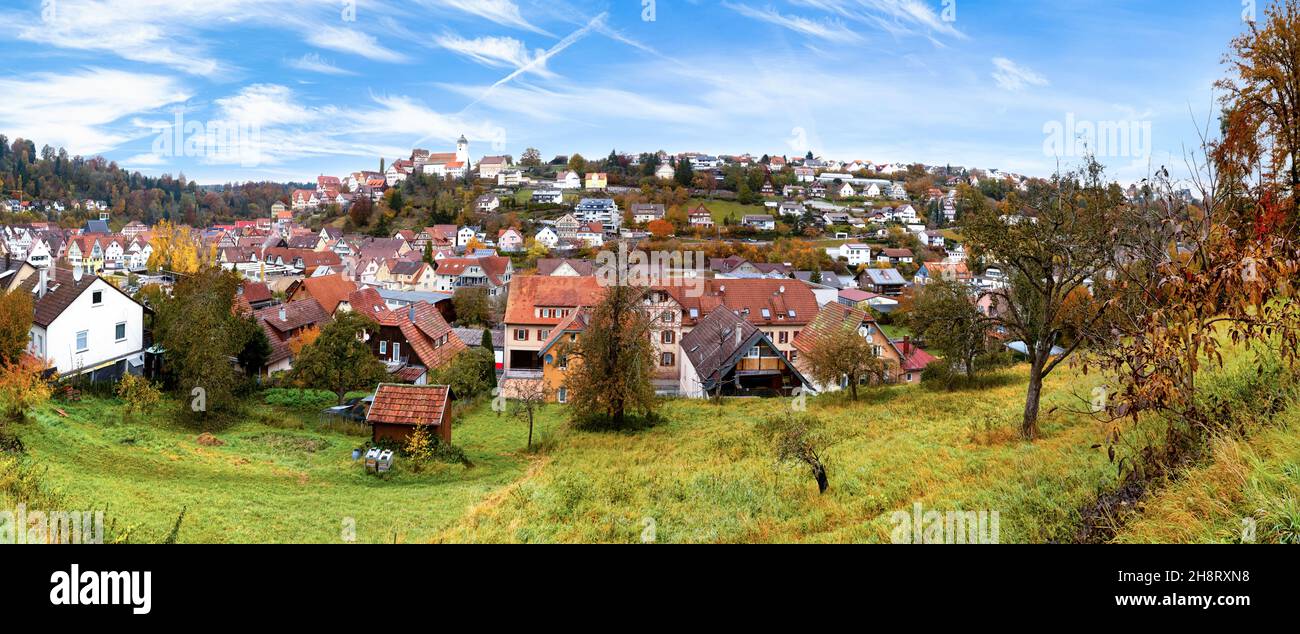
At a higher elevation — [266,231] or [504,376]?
[266,231]

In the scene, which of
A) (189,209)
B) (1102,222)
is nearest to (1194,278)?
(1102,222)

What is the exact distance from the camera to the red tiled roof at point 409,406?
64.6 feet

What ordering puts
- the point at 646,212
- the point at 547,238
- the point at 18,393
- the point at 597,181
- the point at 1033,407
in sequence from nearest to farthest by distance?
1. the point at 1033,407
2. the point at 18,393
3. the point at 547,238
4. the point at 646,212
5. the point at 597,181

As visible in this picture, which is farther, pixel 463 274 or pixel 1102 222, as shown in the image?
pixel 463 274

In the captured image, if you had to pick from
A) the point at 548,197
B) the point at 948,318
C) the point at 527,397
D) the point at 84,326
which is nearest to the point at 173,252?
the point at 84,326

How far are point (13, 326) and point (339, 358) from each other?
9582 mm

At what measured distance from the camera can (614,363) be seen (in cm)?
2389

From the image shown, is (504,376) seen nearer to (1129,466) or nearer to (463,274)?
(1129,466)

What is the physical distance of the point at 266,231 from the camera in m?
130

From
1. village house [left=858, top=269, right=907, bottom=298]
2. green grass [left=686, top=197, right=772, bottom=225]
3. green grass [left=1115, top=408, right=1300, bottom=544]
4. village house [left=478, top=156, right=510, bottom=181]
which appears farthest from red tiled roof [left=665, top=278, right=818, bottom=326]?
village house [left=478, top=156, right=510, bottom=181]

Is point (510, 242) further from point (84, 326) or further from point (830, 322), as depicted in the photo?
point (84, 326)

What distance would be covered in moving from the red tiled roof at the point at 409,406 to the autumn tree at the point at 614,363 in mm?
5006
